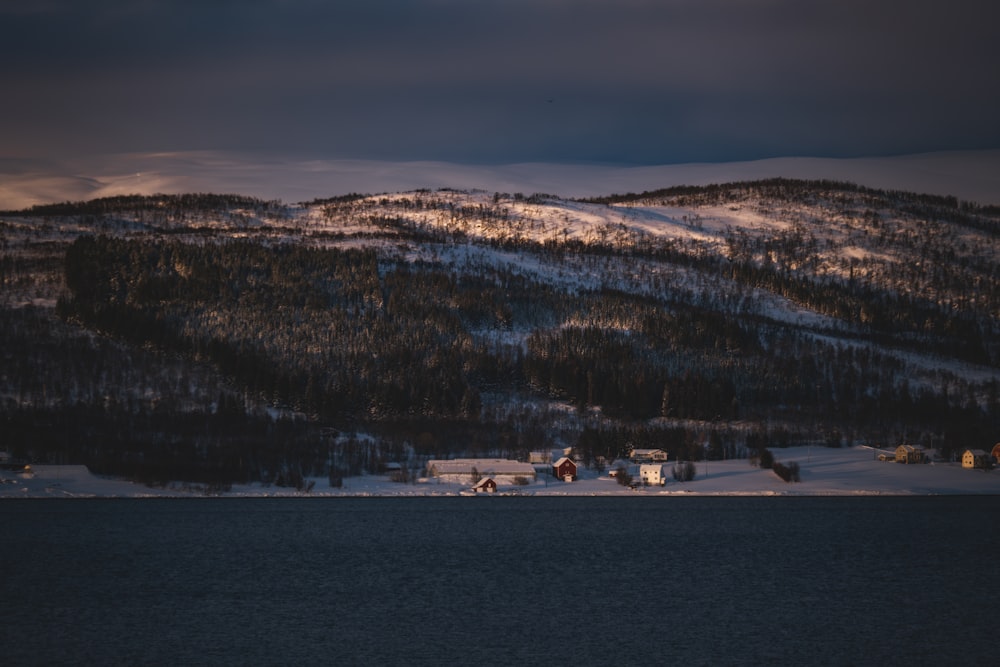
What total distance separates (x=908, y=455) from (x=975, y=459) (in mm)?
8261

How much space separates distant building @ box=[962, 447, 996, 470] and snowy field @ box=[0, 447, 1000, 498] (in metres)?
1.45

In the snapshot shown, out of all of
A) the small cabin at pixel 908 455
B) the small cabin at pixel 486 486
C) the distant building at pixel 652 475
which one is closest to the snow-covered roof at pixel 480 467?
the small cabin at pixel 486 486

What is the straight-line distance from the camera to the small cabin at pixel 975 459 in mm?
149125

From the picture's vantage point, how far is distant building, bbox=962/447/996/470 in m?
149

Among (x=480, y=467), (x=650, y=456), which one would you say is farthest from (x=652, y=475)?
(x=480, y=467)
